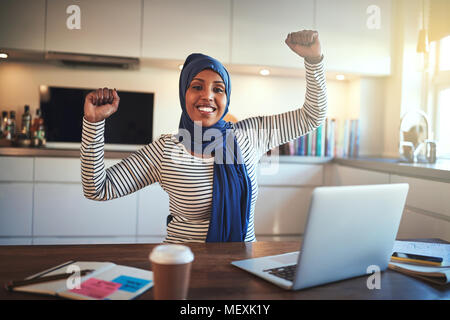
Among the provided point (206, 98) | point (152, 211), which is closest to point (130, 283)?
point (206, 98)

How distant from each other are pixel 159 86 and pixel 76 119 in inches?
29.0

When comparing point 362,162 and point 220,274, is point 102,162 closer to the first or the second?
point 220,274

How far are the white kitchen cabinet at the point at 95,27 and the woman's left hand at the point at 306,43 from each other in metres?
2.03

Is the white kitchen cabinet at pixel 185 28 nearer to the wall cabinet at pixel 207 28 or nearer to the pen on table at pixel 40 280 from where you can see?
the wall cabinet at pixel 207 28

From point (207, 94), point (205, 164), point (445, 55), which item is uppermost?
point (445, 55)

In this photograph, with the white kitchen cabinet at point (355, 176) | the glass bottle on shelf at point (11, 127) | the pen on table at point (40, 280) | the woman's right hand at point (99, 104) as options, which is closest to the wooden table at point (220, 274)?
the pen on table at point (40, 280)

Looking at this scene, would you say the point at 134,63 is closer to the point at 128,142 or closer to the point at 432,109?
the point at 128,142

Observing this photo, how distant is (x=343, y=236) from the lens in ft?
2.38

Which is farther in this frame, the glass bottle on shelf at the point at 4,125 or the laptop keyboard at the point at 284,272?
the glass bottle on shelf at the point at 4,125

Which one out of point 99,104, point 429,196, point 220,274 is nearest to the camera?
point 220,274

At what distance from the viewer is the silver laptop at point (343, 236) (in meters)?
0.68

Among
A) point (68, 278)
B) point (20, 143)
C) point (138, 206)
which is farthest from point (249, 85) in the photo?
point (68, 278)

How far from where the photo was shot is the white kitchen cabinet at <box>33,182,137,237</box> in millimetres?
2803

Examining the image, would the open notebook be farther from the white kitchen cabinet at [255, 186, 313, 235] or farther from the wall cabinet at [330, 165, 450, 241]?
the white kitchen cabinet at [255, 186, 313, 235]
